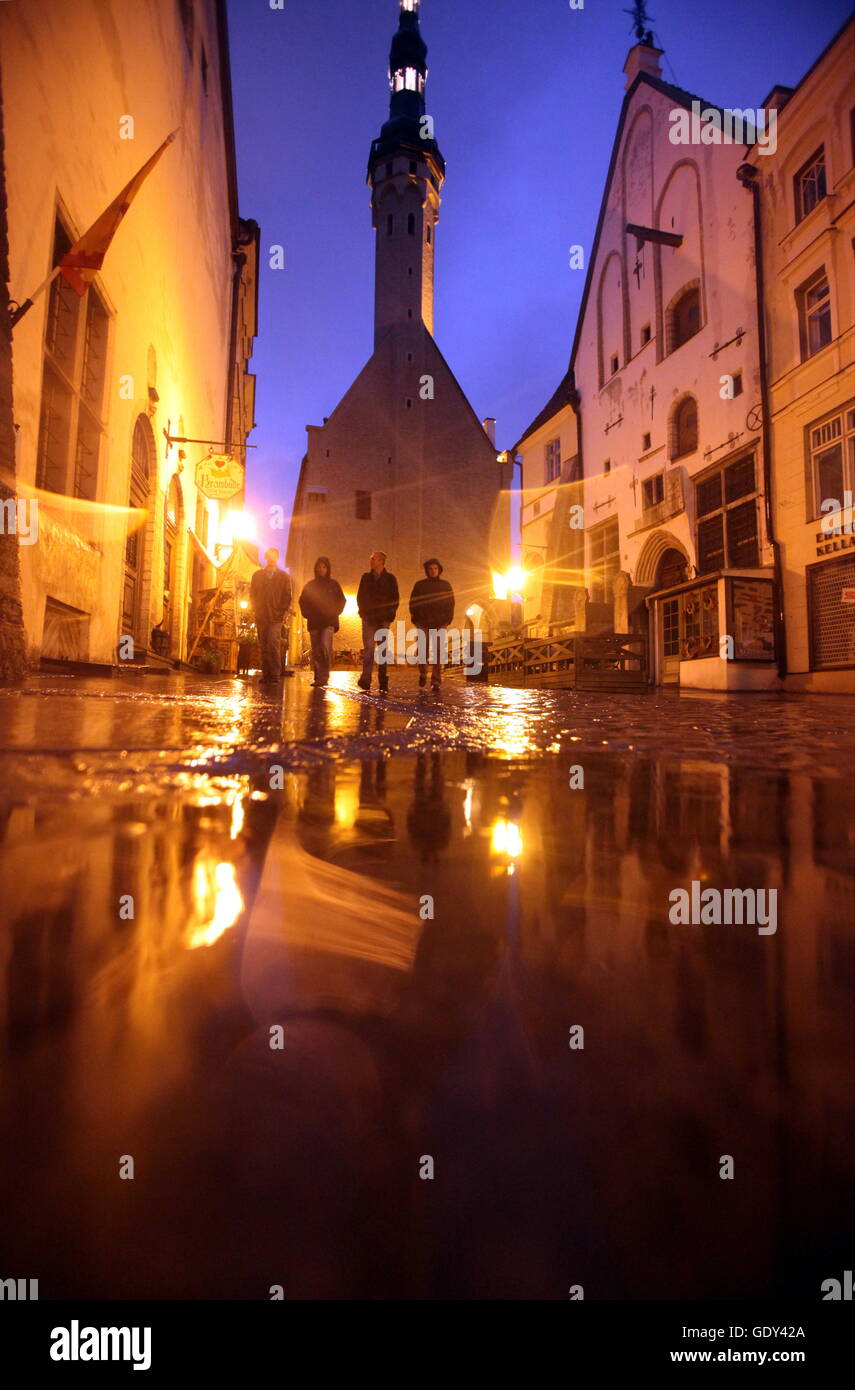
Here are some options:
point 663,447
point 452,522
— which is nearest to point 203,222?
point 663,447

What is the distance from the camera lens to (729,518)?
15.3 metres

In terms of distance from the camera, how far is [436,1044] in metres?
0.56

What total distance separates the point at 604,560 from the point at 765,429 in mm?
6958

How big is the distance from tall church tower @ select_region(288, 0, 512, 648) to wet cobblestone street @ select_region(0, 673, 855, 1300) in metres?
27.4

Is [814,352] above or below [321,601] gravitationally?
above

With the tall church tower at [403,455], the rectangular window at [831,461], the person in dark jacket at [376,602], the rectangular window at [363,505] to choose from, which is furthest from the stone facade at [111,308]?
the rectangular window at [363,505]

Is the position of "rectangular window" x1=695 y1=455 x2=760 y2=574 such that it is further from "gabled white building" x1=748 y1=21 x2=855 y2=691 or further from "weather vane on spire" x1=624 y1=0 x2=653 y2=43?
"weather vane on spire" x1=624 y1=0 x2=653 y2=43

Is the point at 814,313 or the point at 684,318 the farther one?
the point at 684,318

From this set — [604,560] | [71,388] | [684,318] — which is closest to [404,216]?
[684,318]

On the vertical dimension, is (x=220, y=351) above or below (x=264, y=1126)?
above

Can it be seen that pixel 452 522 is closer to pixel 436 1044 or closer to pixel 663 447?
pixel 663 447

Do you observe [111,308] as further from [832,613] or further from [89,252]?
[832,613]

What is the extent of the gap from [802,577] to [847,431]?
8.73 feet

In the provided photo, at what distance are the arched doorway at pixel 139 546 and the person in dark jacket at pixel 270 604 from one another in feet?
8.71
